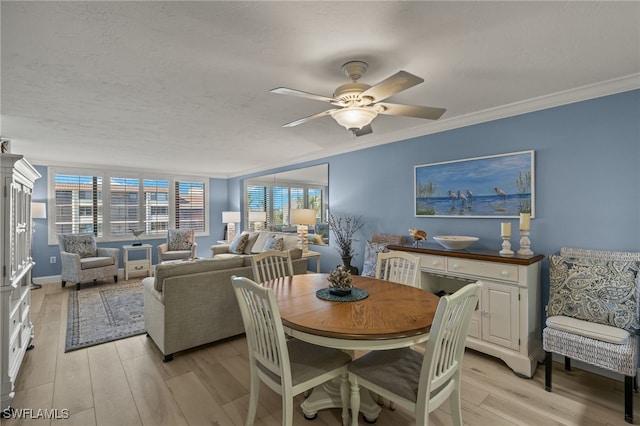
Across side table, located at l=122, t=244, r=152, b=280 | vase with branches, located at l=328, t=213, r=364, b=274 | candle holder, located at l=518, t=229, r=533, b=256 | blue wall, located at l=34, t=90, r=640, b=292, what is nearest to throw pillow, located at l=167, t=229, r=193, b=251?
side table, located at l=122, t=244, r=152, b=280

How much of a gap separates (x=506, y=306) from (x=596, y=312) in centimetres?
58

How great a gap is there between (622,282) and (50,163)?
27.1ft

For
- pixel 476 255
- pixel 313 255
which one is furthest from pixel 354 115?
pixel 313 255

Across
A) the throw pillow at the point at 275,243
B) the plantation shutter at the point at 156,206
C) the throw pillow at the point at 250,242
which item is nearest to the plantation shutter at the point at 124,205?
the plantation shutter at the point at 156,206

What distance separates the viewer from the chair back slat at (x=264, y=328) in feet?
4.90

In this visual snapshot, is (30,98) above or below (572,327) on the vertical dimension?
above

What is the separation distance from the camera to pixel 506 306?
2553 mm

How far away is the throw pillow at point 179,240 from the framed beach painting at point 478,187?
5001 mm

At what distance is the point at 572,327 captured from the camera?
219cm

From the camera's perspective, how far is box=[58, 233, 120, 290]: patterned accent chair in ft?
16.5

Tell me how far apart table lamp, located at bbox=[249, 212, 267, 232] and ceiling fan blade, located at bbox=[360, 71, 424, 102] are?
503cm

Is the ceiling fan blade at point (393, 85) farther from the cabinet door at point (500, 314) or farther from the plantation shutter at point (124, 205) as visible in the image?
the plantation shutter at point (124, 205)

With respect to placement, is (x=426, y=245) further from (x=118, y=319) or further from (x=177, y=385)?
(x=118, y=319)

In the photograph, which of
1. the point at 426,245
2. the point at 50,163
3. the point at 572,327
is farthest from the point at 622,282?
the point at 50,163
